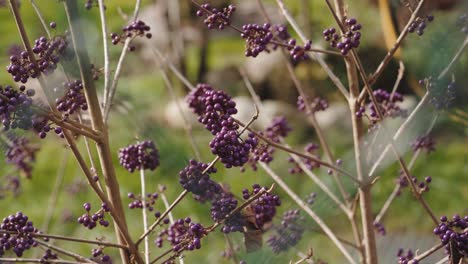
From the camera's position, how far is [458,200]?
575 centimetres

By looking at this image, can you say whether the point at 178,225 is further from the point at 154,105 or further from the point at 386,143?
the point at 154,105

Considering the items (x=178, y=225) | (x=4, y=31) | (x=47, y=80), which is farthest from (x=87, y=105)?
(x=4, y=31)

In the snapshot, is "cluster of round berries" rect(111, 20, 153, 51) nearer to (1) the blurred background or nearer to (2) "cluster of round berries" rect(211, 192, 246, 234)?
(1) the blurred background

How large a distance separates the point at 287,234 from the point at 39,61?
717 mm

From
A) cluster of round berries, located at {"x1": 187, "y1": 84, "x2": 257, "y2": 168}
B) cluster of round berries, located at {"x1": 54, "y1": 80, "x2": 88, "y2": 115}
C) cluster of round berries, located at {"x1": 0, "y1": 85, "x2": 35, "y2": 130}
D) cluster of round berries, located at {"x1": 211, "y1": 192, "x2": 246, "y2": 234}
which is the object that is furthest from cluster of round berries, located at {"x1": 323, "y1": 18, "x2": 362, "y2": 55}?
cluster of round berries, located at {"x1": 0, "y1": 85, "x2": 35, "y2": 130}

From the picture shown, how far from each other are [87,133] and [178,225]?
30 centimetres

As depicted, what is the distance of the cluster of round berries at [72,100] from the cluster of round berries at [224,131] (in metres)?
0.28

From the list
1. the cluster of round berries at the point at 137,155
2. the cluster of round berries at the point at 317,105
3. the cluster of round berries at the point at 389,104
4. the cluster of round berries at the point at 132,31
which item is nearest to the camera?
the cluster of round berries at the point at 132,31

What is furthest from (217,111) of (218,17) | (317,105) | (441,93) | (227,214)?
(317,105)

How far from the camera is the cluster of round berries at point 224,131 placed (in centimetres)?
139

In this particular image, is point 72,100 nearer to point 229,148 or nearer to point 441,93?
point 229,148

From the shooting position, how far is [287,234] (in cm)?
186

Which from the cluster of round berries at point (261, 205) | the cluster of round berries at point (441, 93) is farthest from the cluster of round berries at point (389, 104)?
the cluster of round berries at point (261, 205)

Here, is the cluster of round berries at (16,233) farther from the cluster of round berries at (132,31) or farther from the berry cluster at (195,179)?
the cluster of round berries at (132,31)
